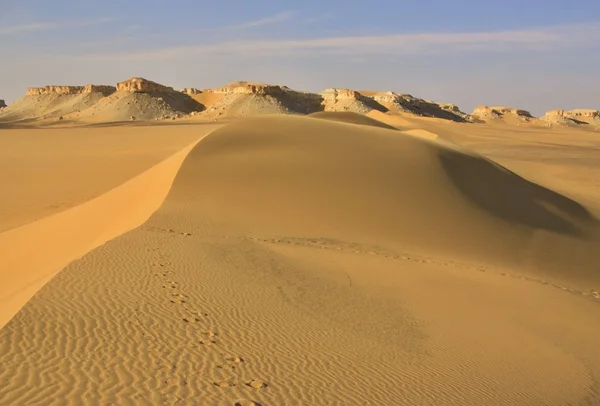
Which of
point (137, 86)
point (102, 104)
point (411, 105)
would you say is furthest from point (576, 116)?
point (102, 104)

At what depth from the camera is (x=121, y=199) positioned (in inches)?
643

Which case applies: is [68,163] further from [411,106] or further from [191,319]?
[411,106]

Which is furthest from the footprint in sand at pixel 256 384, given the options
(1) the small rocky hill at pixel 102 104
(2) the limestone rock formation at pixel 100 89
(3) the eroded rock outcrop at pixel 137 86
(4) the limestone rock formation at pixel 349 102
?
(2) the limestone rock formation at pixel 100 89

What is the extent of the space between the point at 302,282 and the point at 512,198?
13110 mm

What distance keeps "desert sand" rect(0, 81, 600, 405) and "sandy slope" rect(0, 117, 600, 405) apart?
3 cm

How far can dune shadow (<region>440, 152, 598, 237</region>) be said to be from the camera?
1758 centimetres

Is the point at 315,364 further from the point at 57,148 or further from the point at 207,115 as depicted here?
the point at 207,115

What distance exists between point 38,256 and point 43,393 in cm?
787

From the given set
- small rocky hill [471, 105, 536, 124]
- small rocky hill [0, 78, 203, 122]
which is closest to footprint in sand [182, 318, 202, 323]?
small rocky hill [0, 78, 203, 122]

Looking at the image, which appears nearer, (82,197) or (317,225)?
(317,225)

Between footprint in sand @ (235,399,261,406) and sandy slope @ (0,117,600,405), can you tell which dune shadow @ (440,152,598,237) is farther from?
footprint in sand @ (235,399,261,406)

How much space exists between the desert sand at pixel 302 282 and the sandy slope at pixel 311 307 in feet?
0.10

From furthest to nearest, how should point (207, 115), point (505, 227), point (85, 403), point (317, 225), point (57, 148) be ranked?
point (207, 115)
point (57, 148)
point (505, 227)
point (317, 225)
point (85, 403)

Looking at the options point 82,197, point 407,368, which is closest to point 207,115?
point 82,197
